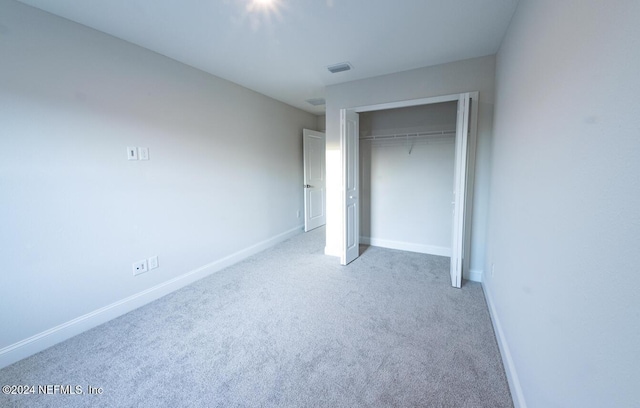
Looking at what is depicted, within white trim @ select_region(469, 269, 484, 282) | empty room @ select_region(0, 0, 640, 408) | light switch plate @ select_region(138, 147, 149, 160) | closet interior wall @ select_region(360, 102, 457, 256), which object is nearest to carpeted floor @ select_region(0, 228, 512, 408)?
empty room @ select_region(0, 0, 640, 408)

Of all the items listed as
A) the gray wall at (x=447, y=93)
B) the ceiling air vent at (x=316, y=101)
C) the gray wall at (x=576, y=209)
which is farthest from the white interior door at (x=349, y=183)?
the gray wall at (x=576, y=209)

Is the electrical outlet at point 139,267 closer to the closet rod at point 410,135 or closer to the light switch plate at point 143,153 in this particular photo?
the light switch plate at point 143,153

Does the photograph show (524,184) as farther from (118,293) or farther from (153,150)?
(118,293)

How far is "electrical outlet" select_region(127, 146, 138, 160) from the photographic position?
7.95 ft

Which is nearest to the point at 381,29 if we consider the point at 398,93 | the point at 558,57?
the point at 398,93

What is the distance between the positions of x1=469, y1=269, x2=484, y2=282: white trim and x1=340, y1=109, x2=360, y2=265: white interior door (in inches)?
57.5

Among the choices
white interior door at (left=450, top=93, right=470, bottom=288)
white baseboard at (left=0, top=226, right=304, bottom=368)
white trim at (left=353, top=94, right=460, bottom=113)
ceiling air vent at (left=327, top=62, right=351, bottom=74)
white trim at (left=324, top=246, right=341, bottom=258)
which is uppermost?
ceiling air vent at (left=327, top=62, right=351, bottom=74)

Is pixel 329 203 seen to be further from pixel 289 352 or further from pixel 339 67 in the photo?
pixel 289 352

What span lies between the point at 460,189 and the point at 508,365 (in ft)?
5.19

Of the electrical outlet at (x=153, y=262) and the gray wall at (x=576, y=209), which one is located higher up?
the gray wall at (x=576, y=209)

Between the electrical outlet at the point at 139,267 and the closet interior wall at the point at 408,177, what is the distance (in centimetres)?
310

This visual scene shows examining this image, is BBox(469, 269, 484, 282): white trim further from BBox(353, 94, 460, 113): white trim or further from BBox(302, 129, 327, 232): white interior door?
BBox(302, 129, 327, 232): white interior door

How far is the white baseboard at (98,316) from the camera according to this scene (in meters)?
1.86

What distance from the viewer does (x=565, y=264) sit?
3.26 feet
